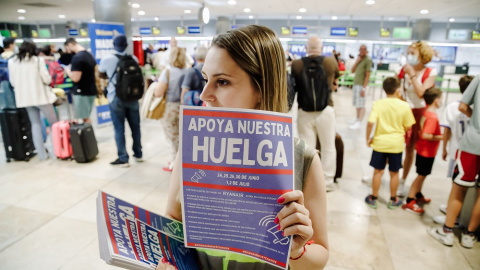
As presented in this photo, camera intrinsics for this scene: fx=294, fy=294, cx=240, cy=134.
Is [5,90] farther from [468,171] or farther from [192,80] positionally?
[468,171]

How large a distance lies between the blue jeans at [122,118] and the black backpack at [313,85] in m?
2.44

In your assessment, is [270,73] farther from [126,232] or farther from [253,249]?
[126,232]

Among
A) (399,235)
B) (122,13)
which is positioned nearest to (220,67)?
(399,235)

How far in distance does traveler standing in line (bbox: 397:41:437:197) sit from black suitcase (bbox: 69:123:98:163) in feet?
14.7

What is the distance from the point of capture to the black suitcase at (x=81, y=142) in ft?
15.0

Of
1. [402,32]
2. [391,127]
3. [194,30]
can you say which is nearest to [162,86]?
[391,127]

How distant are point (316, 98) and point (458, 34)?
18.2 meters

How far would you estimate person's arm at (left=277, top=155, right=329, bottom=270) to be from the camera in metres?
0.64

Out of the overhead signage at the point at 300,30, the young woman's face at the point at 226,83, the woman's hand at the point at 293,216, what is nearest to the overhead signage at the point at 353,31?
the overhead signage at the point at 300,30

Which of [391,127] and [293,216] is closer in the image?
[293,216]

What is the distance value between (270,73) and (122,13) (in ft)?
20.5

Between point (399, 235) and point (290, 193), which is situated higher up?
point (290, 193)

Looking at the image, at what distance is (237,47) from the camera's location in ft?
2.76

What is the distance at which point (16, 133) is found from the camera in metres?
4.60
